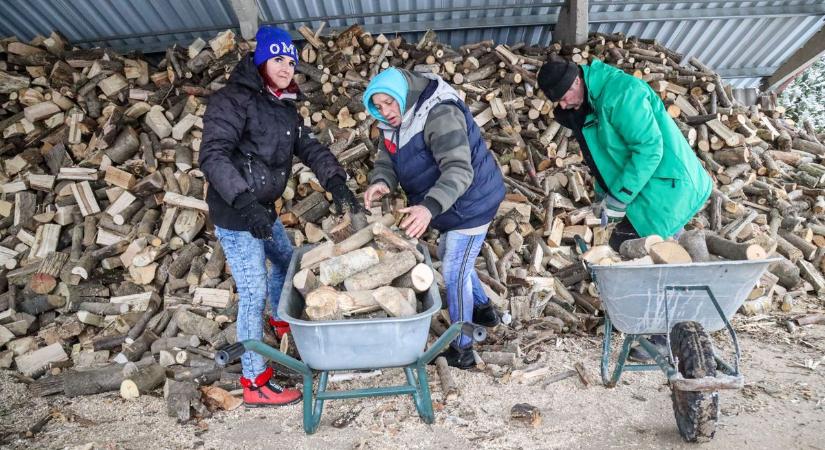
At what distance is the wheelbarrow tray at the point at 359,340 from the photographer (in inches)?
84.3

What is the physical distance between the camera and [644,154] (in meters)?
2.84

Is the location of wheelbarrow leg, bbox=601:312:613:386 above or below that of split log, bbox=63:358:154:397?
below

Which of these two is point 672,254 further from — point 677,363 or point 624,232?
point 624,232

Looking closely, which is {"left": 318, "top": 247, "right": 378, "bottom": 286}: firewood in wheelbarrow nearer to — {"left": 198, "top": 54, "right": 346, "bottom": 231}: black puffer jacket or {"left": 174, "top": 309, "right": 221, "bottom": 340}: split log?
{"left": 198, "top": 54, "right": 346, "bottom": 231}: black puffer jacket

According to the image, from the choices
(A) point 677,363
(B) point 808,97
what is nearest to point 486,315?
(A) point 677,363

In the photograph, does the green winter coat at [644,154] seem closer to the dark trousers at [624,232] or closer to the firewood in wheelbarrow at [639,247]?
the dark trousers at [624,232]

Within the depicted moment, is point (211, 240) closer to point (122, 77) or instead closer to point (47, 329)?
point (47, 329)

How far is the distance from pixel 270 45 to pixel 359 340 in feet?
5.42

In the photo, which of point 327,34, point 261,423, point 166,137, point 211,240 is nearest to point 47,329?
point 211,240

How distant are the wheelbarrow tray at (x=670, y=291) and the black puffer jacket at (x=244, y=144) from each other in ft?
5.93

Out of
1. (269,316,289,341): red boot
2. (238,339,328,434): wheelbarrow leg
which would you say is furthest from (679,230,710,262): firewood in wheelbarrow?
(269,316,289,341): red boot

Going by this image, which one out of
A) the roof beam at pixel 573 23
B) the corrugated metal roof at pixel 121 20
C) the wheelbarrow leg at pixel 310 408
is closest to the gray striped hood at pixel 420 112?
the wheelbarrow leg at pixel 310 408

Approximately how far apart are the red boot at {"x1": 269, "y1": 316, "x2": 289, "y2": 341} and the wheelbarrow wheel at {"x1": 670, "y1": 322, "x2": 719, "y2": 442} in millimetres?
2461

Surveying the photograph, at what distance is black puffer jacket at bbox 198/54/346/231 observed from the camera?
100.0 inches
